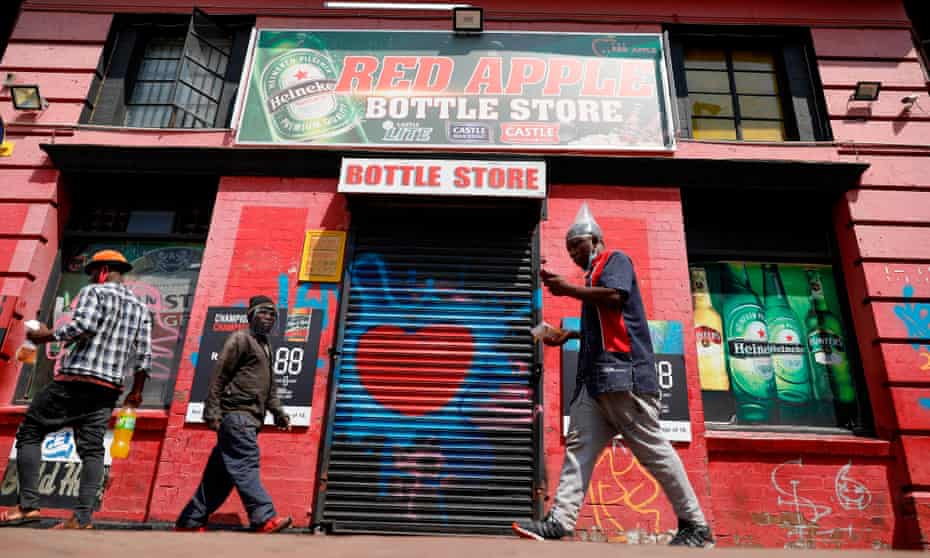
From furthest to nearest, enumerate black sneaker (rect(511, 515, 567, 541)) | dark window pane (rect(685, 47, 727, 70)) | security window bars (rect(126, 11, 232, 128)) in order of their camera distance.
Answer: dark window pane (rect(685, 47, 727, 70)) → security window bars (rect(126, 11, 232, 128)) → black sneaker (rect(511, 515, 567, 541))

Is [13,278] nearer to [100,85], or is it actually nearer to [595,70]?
[100,85]

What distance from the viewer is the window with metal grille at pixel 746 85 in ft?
24.2

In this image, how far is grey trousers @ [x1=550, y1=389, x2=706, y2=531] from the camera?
3.32 m

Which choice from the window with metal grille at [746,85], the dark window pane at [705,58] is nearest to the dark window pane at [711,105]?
the window with metal grille at [746,85]

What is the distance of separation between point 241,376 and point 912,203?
754 centimetres

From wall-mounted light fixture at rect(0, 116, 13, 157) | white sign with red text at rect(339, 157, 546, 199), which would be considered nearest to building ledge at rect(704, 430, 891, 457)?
white sign with red text at rect(339, 157, 546, 199)

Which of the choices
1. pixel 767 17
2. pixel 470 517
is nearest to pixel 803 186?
pixel 767 17

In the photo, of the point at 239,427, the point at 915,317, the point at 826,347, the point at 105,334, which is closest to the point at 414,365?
the point at 239,427

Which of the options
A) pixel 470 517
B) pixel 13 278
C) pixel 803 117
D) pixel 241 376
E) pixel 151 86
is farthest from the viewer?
pixel 151 86

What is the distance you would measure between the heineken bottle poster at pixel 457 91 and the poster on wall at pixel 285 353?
2244 mm

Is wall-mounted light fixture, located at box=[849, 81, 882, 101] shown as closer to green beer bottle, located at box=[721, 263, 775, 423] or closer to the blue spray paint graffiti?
the blue spray paint graffiti

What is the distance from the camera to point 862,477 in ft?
18.8

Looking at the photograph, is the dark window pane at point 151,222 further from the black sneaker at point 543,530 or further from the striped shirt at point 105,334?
the black sneaker at point 543,530

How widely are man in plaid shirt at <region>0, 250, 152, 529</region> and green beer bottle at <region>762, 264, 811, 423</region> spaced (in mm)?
6471
